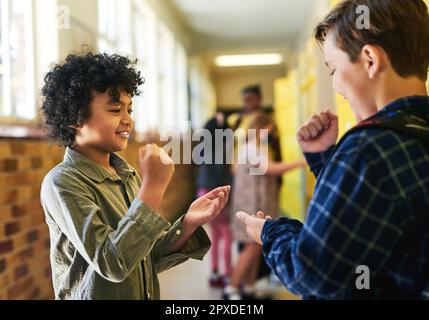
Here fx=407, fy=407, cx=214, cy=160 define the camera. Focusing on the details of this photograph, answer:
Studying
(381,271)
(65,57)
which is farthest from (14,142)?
(381,271)

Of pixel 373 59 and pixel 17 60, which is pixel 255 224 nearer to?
pixel 373 59

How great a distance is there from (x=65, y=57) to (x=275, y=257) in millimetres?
353

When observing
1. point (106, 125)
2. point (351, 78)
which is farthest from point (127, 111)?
point (351, 78)

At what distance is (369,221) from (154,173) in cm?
24

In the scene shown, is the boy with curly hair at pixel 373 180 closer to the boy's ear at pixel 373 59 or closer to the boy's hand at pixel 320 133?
the boy's ear at pixel 373 59

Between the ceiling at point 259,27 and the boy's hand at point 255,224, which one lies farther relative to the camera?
the ceiling at point 259,27

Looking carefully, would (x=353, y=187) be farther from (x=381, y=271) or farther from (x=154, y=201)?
(x=154, y=201)

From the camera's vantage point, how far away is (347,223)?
16.9 inches

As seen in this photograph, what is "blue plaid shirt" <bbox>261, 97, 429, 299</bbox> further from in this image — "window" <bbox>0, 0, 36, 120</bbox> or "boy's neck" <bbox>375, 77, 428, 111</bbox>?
"window" <bbox>0, 0, 36, 120</bbox>

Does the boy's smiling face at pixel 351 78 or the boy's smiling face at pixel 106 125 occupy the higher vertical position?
the boy's smiling face at pixel 351 78

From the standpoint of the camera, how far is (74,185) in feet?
1.53

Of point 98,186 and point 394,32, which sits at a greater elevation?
point 394,32

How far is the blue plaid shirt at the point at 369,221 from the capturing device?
425 mm

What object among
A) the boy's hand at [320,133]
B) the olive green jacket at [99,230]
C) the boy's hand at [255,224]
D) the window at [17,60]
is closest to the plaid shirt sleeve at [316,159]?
the boy's hand at [320,133]
